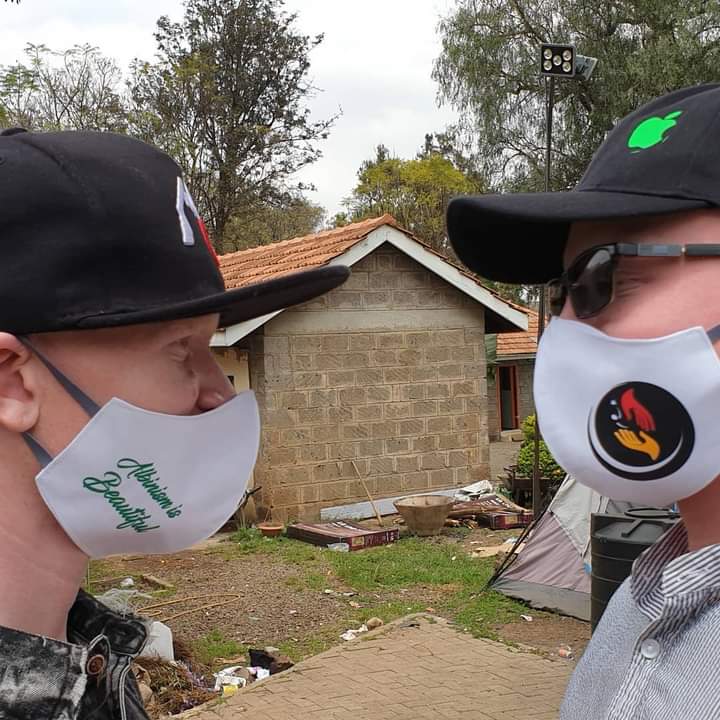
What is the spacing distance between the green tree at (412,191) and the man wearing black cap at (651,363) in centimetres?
2856

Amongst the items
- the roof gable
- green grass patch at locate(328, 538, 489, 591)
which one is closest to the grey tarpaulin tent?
green grass patch at locate(328, 538, 489, 591)

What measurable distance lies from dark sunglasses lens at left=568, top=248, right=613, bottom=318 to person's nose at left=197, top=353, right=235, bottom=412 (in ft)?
2.32

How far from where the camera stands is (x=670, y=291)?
1536 mm

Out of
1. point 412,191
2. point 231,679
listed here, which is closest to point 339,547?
point 231,679

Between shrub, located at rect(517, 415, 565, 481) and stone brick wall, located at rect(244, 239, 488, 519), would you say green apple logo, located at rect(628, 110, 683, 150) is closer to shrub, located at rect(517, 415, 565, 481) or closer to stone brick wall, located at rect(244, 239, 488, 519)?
stone brick wall, located at rect(244, 239, 488, 519)

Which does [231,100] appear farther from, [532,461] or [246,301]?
[246,301]

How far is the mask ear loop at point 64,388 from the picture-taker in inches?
59.0

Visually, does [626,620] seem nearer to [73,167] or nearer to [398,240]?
[73,167]

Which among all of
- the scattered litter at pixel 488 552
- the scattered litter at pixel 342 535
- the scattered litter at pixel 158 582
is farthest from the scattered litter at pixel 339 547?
the scattered litter at pixel 158 582

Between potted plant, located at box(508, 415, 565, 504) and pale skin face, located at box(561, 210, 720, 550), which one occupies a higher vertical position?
pale skin face, located at box(561, 210, 720, 550)

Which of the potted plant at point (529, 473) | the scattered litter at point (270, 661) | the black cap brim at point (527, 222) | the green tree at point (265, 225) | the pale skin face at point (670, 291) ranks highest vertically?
the green tree at point (265, 225)

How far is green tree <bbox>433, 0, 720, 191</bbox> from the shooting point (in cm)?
1853

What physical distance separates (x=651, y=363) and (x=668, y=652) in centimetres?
49

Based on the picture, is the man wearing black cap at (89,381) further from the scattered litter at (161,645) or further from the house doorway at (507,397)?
the house doorway at (507,397)
